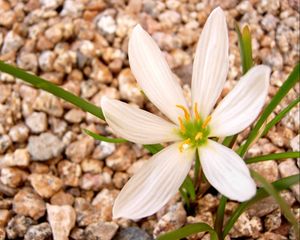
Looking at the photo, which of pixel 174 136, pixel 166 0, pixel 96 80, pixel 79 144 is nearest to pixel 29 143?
pixel 79 144

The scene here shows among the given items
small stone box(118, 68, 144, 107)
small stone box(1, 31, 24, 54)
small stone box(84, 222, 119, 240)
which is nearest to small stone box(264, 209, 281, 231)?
small stone box(84, 222, 119, 240)

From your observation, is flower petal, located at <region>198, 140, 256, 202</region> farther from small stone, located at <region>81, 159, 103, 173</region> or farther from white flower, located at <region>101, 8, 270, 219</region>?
small stone, located at <region>81, 159, 103, 173</region>

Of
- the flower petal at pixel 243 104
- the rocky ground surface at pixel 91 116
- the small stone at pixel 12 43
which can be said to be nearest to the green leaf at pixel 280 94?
the flower petal at pixel 243 104

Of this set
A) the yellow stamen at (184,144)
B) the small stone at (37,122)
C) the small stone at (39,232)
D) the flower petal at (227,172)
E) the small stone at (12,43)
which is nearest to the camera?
the flower petal at (227,172)

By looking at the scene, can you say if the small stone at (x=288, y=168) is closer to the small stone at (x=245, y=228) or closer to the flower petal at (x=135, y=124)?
the small stone at (x=245, y=228)

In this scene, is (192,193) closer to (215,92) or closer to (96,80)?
(215,92)
